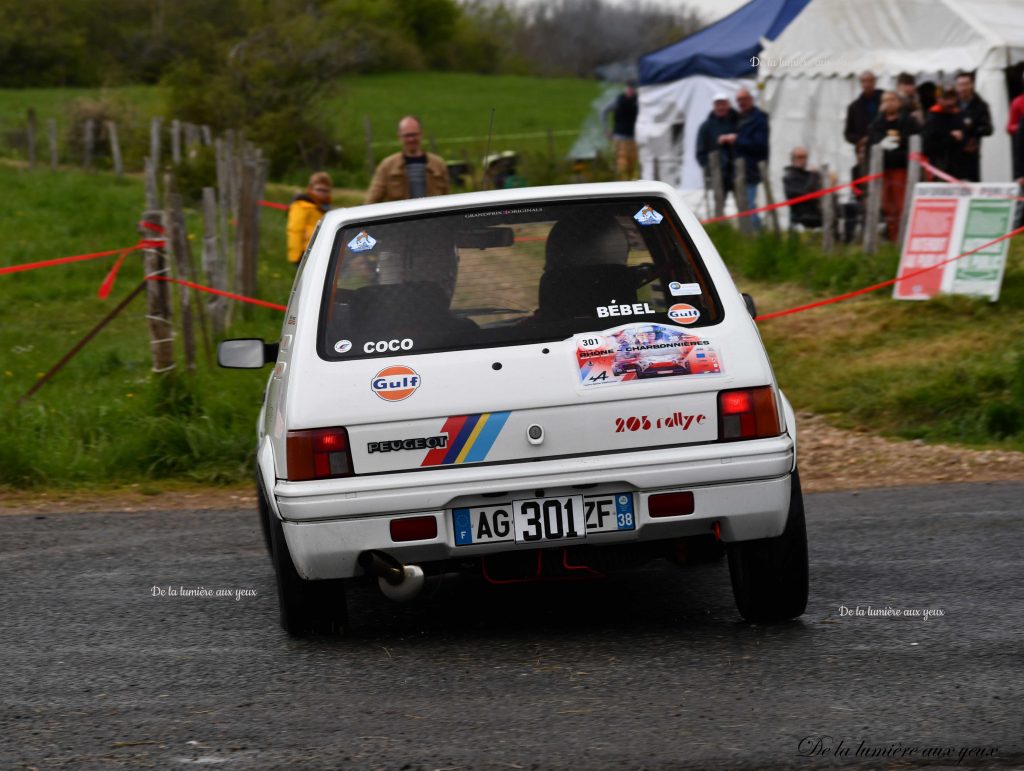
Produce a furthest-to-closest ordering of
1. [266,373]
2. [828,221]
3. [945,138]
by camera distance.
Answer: [828,221] < [945,138] < [266,373]

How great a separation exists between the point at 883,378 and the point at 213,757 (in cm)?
799

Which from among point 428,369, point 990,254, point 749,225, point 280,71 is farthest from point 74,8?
point 428,369

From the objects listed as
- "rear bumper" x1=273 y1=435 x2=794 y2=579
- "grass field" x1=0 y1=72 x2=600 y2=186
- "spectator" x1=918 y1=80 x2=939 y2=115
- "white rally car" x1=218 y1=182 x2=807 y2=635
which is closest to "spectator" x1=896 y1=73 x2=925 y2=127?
"spectator" x1=918 y1=80 x2=939 y2=115

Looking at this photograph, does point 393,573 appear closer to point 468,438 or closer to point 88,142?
point 468,438

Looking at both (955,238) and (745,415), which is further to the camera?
Result: (955,238)

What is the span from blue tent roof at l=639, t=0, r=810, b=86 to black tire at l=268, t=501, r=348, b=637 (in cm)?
1807

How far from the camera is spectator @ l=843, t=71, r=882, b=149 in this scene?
16.8m

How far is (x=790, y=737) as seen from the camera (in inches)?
159

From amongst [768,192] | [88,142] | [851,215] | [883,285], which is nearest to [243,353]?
[883,285]

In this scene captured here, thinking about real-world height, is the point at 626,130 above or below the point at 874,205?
below

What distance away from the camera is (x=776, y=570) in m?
5.11

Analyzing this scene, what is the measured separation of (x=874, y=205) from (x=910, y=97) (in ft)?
8.83

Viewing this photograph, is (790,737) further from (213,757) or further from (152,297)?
(152,297)

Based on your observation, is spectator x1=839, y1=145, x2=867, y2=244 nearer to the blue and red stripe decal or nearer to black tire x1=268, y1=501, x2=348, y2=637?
black tire x1=268, y1=501, x2=348, y2=637
